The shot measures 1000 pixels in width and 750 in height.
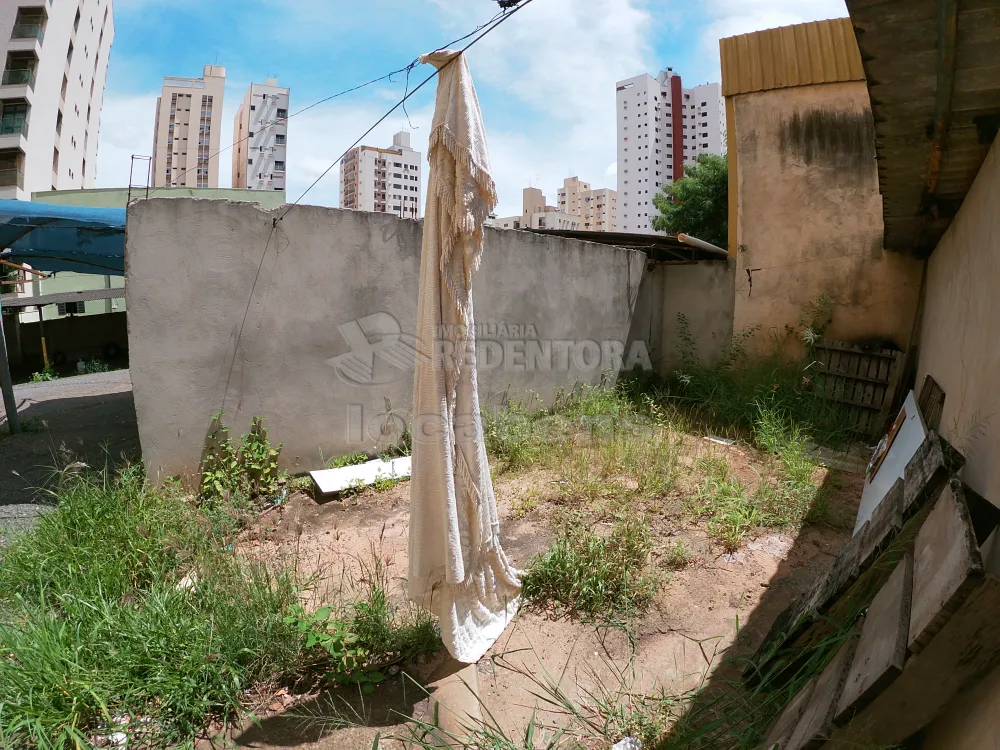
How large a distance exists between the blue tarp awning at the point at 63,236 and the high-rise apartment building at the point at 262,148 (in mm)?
1548

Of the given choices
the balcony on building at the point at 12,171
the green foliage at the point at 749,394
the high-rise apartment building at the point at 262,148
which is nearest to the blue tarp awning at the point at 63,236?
the high-rise apartment building at the point at 262,148

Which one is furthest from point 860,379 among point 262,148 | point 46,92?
point 46,92

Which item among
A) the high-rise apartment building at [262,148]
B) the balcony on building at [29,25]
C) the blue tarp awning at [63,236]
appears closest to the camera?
the high-rise apartment building at [262,148]

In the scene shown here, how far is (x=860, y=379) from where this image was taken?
5.92 metres

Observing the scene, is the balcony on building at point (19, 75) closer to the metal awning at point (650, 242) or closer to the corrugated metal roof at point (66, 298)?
the corrugated metal roof at point (66, 298)

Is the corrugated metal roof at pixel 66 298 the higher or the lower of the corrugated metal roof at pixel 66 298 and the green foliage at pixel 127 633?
the higher

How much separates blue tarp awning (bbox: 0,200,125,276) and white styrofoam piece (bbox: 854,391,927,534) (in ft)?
21.6

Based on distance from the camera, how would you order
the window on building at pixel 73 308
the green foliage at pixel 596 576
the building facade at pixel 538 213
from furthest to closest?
the building facade at pixel 538 213 → the window on building at pixel 73 308 → the green foliage at pixel 596 576

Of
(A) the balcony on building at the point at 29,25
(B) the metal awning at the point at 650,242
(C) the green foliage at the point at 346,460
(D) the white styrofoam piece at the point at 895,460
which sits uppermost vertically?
(A) the balcony on building at the point at 29,25

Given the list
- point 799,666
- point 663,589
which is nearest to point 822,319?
point 663,589

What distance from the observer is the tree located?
43.0 feet

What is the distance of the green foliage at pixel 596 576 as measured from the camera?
9.22 ft

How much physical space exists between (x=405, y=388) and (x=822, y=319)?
4.75 m

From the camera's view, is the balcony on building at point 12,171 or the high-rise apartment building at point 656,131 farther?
the high-rise apartment building at point 656,131
